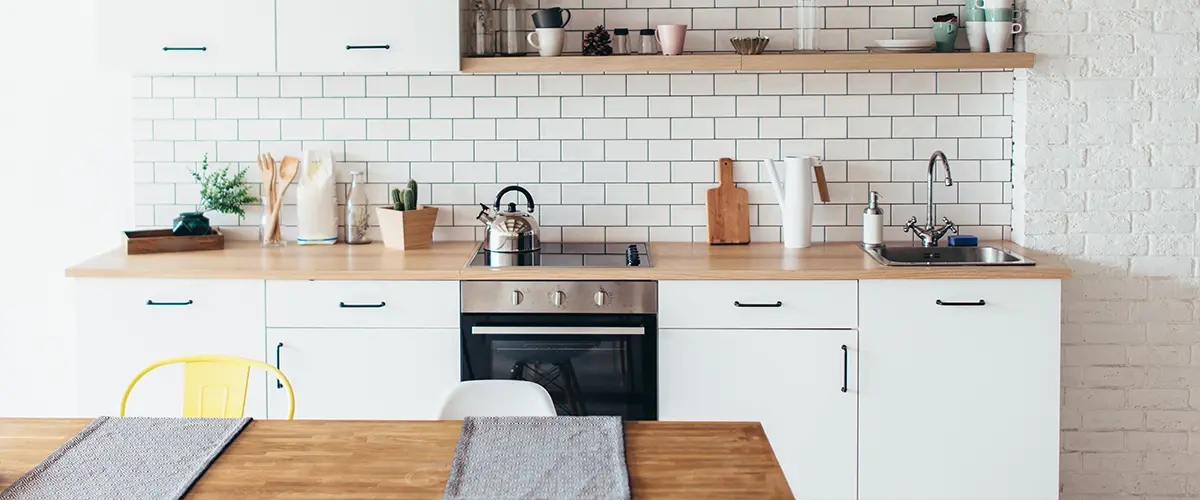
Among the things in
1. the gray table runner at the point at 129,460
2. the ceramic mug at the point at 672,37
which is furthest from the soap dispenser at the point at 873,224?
the gray table runner at the point at 129,460

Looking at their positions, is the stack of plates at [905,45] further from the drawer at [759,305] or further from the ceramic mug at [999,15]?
the drawer at [759,305]

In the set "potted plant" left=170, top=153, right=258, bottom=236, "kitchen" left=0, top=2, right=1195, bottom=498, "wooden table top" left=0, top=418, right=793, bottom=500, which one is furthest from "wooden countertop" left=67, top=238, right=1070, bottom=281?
"wooden table top" left=0, top=418, right=793, bottom=500

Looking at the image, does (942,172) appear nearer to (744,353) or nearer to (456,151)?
(744,353)

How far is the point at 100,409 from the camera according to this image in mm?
3719

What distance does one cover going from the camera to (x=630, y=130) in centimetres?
420

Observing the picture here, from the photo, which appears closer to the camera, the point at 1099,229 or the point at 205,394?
the point at 205,394

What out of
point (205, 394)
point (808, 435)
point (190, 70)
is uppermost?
point (190, 70)

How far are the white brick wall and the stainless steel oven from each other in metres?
1.38

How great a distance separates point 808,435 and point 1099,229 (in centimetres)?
121

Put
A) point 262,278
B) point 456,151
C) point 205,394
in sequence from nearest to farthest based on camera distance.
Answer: point 205,394, point 262,278, point 456,151

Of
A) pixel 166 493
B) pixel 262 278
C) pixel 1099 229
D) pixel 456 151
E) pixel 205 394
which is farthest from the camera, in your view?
pixel 456 151

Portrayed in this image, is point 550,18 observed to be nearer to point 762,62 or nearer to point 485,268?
point 762,62

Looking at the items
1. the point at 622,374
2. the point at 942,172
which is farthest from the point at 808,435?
the point at 942,172

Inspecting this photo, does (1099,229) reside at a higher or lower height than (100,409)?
higher
